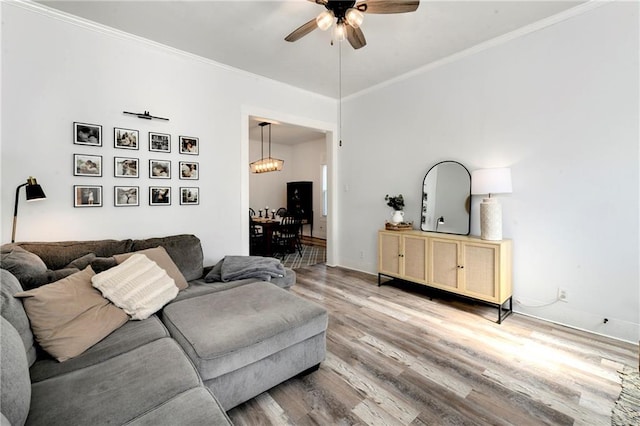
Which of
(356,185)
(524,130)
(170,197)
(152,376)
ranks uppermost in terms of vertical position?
(524,130)

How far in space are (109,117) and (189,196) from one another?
109 centimetres

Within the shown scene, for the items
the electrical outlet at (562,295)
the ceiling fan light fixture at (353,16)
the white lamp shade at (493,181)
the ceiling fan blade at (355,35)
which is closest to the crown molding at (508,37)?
the white lamp shade at (493,181)

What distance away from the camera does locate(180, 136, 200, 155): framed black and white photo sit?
328 cm

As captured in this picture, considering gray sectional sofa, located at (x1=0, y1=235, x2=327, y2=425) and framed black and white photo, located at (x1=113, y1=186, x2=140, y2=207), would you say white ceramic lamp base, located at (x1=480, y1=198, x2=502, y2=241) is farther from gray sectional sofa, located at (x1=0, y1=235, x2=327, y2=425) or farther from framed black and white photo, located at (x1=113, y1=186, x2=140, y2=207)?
framed black and white photo, located at (x1=113, y1=186, x2=140, y2=207)

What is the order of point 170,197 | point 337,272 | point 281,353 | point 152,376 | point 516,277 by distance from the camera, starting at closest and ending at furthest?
point 152,376, point 281,353, point 516,277, point 170,197, point 337,272

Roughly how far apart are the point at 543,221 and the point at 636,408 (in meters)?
1.65

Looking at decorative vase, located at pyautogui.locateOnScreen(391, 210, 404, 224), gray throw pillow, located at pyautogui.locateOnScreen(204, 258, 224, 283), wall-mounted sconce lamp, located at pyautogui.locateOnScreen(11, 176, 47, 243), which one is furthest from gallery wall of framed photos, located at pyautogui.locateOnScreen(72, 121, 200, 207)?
decorative vase, located at pyautogui.locateOnScreen(391, 210, 404, 224)

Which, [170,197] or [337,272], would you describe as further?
[337,272]

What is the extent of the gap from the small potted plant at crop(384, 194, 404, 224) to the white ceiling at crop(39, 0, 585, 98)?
176 centimetres

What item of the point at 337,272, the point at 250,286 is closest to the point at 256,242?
the point at 337,272

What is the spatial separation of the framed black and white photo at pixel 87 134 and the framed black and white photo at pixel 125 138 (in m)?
0.13

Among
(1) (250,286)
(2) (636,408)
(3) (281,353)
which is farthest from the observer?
(1) (250,286)

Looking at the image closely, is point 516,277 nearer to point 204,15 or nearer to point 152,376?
point 152,376

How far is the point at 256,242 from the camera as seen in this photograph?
6164 mm
